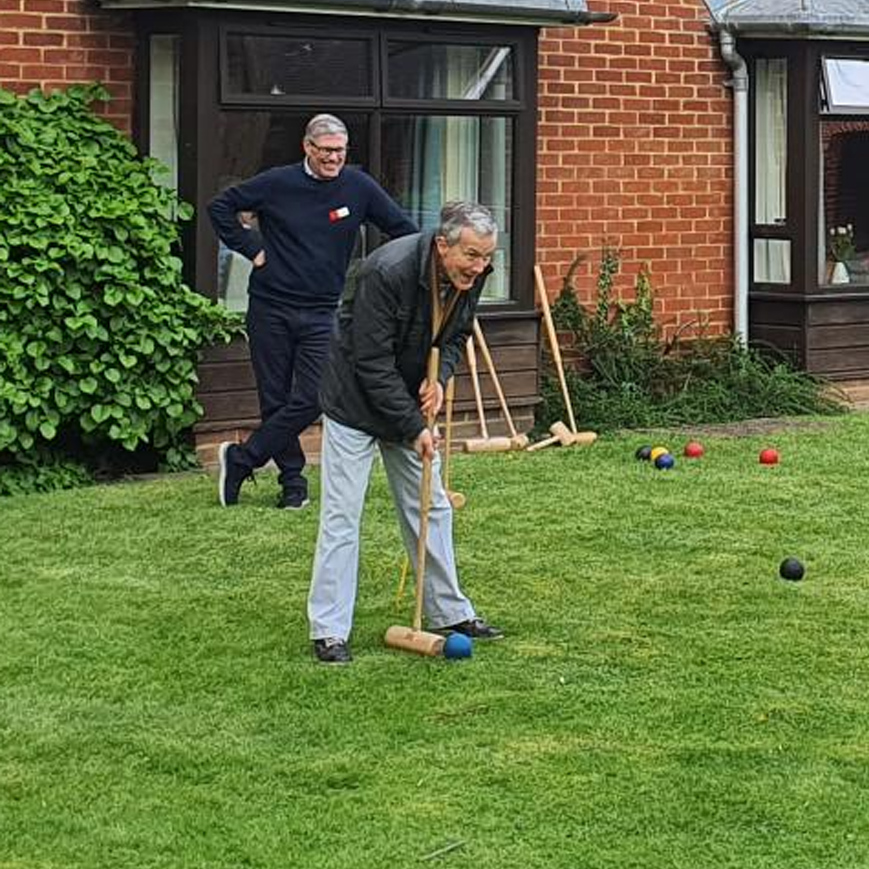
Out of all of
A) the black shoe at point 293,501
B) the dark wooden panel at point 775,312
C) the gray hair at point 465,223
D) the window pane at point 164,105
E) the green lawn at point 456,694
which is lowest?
the green lawn at point 456,694

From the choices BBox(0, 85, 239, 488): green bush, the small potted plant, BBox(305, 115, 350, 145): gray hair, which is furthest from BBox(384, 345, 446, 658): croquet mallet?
the small potted plant

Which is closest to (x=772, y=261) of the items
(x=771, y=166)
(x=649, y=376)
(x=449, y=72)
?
(x=771, y=166)

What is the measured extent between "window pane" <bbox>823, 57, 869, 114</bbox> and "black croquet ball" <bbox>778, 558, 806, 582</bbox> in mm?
6776

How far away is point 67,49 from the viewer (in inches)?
459

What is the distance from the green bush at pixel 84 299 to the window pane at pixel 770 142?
5074 millimetres

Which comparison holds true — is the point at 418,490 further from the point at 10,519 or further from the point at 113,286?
the point at 113,286

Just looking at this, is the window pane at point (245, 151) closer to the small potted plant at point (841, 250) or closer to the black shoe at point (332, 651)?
the small potted plant at point (841, 250)

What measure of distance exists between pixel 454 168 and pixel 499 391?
152 centimetres

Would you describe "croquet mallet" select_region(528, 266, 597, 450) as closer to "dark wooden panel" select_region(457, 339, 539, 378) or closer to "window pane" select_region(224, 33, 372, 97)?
"dark wooden panel" select_region(457, 339, 539, 378)

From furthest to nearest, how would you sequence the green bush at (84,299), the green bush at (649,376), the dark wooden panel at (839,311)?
the dark wooden panel at (839,311), the green bush at (649,376), the green bush at (84,299)

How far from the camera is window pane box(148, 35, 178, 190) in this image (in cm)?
1184

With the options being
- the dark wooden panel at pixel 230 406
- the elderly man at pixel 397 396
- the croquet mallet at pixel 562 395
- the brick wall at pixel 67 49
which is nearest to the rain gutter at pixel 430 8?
the brick wall at pixel 67 49

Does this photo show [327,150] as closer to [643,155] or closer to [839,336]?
[643,155]

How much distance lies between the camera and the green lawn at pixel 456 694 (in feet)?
18.2
